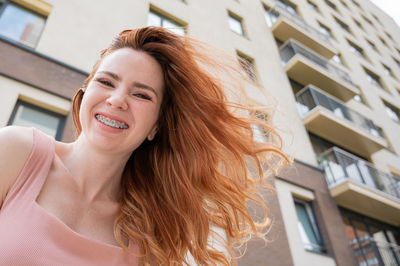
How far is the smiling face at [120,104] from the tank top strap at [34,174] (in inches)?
11.1

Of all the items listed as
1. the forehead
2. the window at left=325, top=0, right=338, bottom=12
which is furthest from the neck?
the window at left=325, top=0, right=338, bottom=12

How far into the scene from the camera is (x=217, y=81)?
2936mm

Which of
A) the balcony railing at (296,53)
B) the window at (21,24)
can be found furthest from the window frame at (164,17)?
the balcony railing at (296,53)

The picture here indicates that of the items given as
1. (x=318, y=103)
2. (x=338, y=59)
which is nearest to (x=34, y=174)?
(x=318, y=103)

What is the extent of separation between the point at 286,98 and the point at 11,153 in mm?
9839

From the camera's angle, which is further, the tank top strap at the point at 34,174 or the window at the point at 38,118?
the window at the point at 38,118

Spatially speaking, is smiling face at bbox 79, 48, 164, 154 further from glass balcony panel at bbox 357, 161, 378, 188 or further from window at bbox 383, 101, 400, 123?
window at bbox 383, 101, 400, 123

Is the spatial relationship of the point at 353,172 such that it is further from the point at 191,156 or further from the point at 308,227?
the point at 191,156

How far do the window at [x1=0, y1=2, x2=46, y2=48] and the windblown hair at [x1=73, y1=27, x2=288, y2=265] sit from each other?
3944mm

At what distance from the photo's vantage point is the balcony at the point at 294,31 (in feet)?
42.3

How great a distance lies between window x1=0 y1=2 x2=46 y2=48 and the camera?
5574 millimetres

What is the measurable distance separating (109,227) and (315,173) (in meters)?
7.85

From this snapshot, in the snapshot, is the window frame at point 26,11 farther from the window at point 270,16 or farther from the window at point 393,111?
the window at point 393,111

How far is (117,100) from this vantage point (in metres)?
1.99
